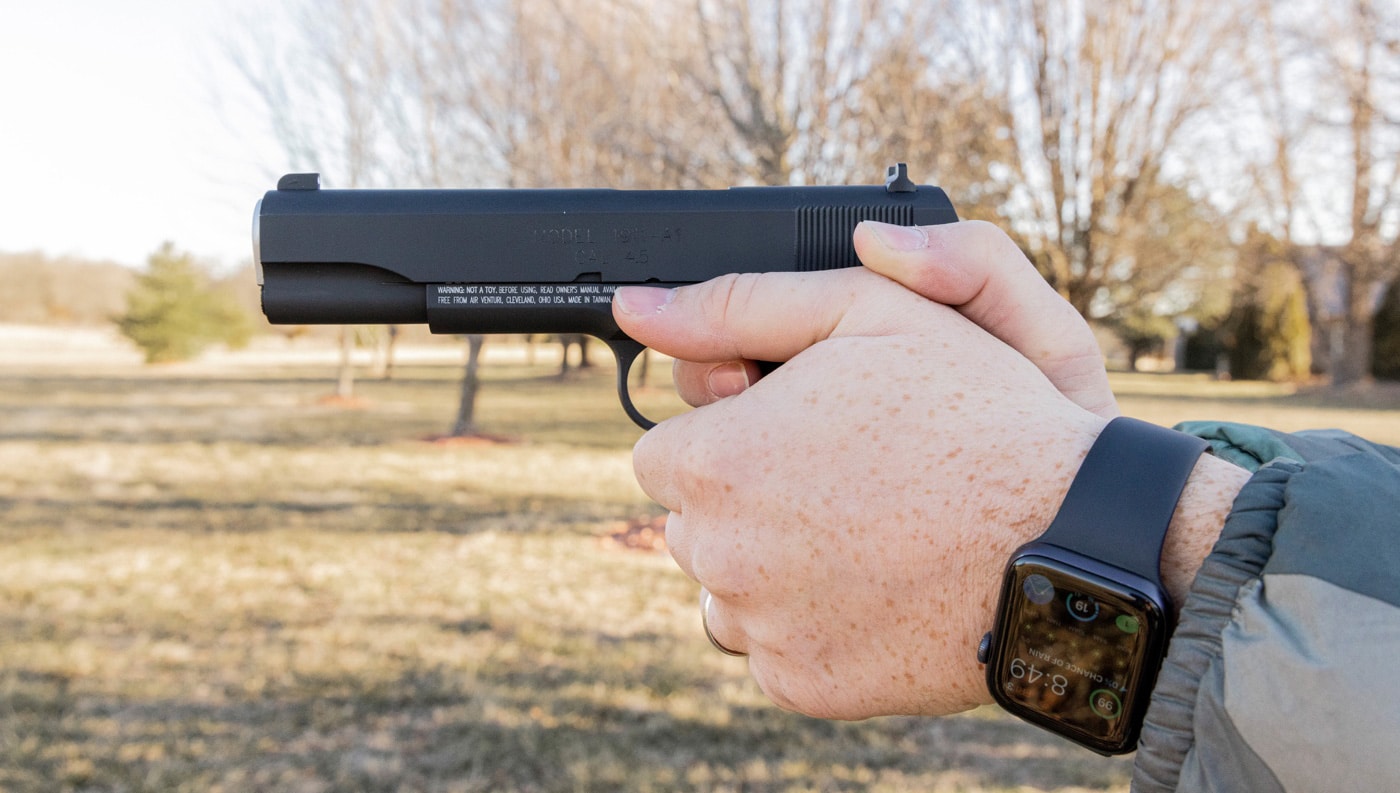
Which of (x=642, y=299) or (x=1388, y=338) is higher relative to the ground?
(x=642, y=299)

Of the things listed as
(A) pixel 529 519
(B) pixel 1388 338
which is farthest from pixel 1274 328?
(A) pixel 529 519

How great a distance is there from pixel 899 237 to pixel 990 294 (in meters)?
0.21

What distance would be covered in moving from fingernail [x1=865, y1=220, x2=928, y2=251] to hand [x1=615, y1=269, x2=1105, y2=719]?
7 centimetres

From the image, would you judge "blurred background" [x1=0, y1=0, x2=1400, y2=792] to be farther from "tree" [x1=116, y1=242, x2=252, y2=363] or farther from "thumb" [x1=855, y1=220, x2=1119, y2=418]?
"tree" [x1=116, y1=242, x2=252, y2=363]

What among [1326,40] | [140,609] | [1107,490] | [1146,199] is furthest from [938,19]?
[1326,40]

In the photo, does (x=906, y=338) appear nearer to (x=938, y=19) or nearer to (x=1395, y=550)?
(x=1395, y=550)

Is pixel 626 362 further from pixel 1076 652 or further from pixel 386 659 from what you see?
pixel 386 659

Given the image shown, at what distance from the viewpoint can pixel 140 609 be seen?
5688mm

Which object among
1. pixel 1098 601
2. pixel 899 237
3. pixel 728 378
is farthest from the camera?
pixel 728 378

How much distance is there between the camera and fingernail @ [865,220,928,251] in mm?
1464

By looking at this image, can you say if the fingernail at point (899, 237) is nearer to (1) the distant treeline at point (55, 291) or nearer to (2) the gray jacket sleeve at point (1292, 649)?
(2) the gray jacket sleeve at point (1292, 649)

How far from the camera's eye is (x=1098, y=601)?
1.07m

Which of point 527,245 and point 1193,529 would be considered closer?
point 1193,529

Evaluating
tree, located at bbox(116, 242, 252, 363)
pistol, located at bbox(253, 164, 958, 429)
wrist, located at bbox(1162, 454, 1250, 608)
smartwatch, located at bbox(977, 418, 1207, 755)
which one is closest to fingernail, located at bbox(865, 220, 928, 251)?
Answer: pistol, located at bbox(253, 164, 958, 429)
